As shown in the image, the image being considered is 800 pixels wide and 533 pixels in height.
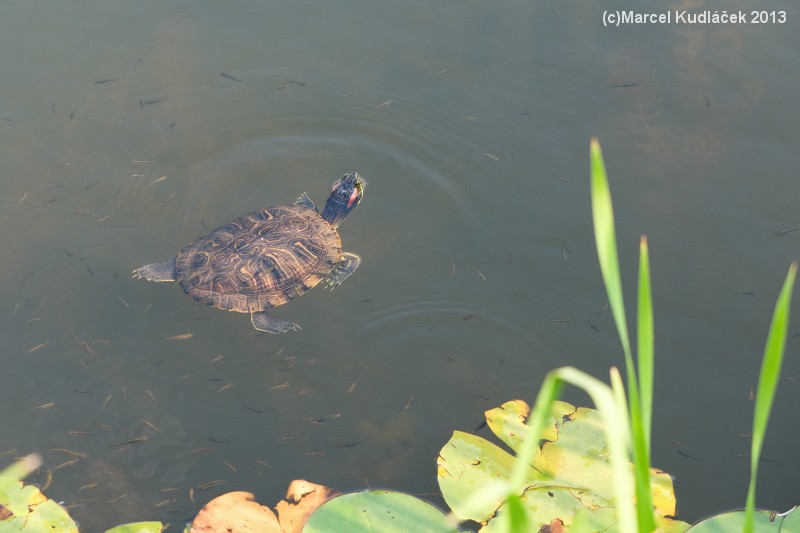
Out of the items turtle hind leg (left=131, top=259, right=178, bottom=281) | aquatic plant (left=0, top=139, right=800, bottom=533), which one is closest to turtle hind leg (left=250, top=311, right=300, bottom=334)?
turtle hind leg (left=131, top=259, right=178, bottom=281)

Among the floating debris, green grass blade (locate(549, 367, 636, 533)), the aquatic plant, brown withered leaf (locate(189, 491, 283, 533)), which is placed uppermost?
the floating debris

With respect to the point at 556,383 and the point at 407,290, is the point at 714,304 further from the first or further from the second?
the point at 556,383

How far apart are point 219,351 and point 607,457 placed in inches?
81.4

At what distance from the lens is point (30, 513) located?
282 cm

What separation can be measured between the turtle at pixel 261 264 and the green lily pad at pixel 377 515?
4.57 feet

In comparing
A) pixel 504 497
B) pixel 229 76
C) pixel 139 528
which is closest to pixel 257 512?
pixel 139 528

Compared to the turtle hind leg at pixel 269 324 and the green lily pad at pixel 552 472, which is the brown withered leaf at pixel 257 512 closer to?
the green lily pad at pixel 552 472

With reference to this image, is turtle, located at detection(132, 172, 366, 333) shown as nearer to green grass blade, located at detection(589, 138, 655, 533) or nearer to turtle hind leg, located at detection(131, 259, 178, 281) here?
turtle hind leg, located at detection(131, 259, 178, 281)

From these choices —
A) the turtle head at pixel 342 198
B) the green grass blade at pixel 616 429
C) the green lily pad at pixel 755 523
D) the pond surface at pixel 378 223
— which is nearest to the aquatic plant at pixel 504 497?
the green lily pad at pixel 755 523

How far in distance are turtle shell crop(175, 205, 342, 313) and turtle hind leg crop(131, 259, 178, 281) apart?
0.03m

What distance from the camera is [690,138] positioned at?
4723 mm

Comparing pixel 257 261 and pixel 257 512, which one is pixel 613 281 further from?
pixel 257 261

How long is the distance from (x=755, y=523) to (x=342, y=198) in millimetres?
2847

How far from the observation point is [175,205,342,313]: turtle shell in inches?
158
